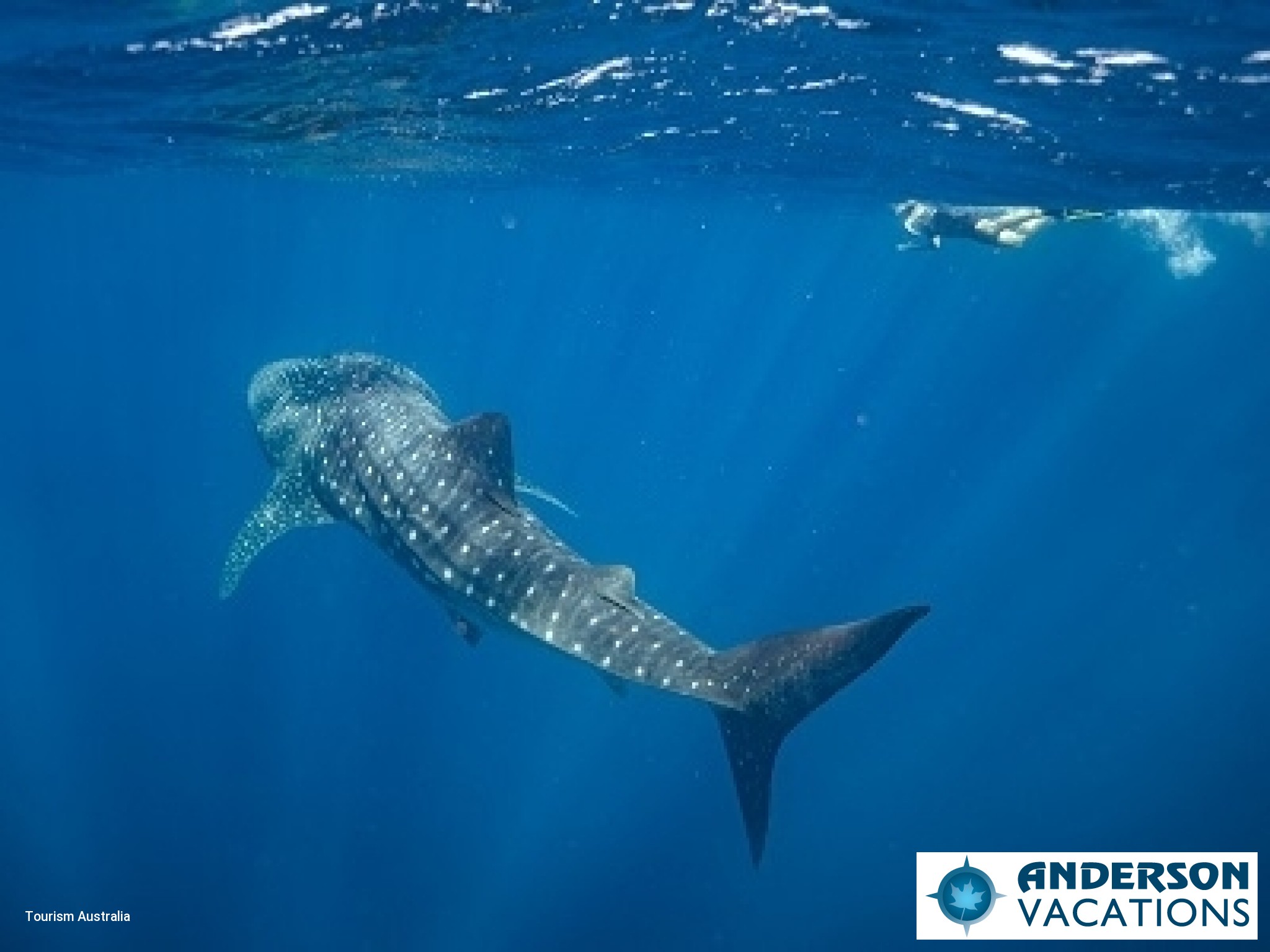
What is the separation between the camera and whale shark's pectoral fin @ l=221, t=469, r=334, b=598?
1374 cm

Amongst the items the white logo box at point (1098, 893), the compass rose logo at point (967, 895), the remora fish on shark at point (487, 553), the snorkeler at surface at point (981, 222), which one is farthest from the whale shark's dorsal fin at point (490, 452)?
the snorkeler at surface at point (981, 222)

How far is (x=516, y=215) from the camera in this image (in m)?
48.7

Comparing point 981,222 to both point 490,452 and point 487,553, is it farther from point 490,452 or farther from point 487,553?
point 487,553

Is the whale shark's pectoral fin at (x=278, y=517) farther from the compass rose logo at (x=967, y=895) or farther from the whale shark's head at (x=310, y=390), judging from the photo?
the compass rose logo at (x=967, y=895)

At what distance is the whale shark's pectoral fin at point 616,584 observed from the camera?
365 inches

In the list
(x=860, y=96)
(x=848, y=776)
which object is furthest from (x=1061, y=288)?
(x=860, y=96)

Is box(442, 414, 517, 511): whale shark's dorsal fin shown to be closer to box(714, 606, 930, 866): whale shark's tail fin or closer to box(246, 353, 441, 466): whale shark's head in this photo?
box(246, 353, 441, 466): whale shark's head

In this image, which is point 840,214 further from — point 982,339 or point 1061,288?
point 982,339

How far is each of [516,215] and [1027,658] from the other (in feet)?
96.6

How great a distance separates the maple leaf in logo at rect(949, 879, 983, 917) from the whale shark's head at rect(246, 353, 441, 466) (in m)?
10.2

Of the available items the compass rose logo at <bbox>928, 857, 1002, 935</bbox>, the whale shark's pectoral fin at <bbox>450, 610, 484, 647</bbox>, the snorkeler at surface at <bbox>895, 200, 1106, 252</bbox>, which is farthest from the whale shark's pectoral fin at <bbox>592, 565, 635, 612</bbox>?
the snorkeler at surface at <bbox>895, 200, 1106, 252</bbox>

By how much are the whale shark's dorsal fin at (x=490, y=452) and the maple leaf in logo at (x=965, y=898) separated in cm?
932

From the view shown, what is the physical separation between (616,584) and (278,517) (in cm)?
650

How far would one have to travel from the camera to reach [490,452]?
1074cm
